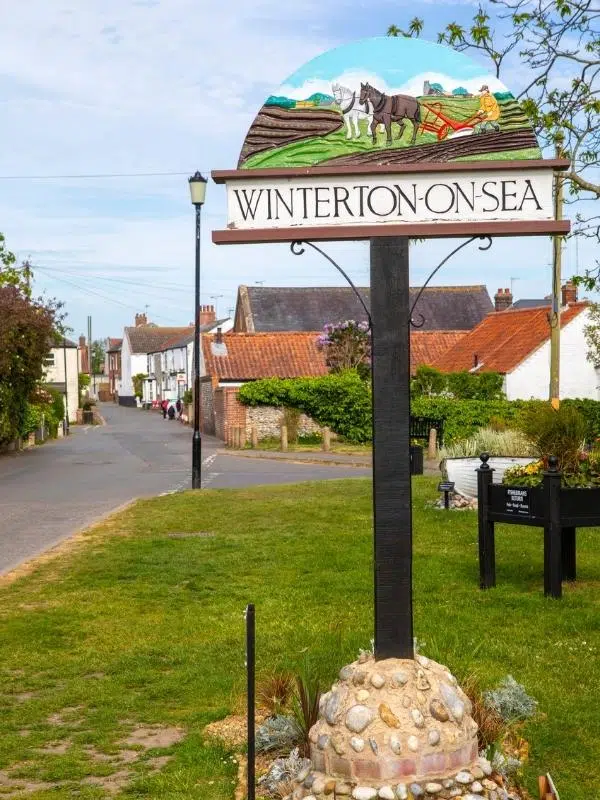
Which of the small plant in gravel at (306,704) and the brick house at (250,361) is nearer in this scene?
the small plant in gravel at (306,704)

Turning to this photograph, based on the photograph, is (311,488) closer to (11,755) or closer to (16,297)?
(11,755)

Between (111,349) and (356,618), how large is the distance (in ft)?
458

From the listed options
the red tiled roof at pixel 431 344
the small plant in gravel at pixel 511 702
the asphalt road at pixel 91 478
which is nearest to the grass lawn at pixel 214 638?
the small plant in gravel at pixel 511 702

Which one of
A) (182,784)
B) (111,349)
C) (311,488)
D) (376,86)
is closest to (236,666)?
(182,784)

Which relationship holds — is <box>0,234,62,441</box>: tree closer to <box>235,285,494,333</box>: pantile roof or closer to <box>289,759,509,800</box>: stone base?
<box>235,285,494,333</box>: pantile roof

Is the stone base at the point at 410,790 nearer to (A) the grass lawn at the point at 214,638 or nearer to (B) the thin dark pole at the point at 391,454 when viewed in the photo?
(A) the grass lawn at the point at 214,638

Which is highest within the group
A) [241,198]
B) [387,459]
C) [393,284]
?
[241,198]

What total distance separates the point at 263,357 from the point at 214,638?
43.3 metres

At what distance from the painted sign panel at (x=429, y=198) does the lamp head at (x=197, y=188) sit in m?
16.5

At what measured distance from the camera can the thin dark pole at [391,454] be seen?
17.0 ft

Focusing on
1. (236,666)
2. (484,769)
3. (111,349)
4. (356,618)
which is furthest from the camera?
(111,349)

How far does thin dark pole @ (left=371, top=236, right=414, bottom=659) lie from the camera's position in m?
5.17

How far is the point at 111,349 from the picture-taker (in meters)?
146

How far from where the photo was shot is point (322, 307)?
2655 inches
